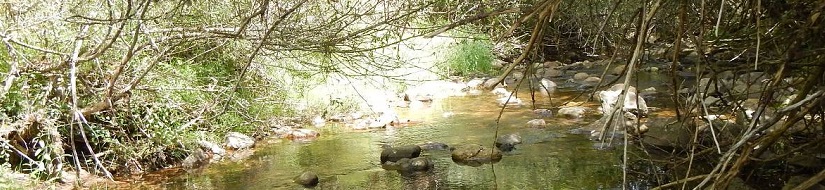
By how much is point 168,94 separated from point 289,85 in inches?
68.9

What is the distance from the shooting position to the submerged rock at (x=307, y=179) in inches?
216

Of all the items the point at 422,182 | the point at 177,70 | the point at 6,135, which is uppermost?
the point at 177,70

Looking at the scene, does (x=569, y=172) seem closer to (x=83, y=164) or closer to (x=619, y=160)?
(x=619, y=160)

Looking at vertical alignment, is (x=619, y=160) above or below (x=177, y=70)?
below

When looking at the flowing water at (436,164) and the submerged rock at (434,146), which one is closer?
the flowing water at (436,164)

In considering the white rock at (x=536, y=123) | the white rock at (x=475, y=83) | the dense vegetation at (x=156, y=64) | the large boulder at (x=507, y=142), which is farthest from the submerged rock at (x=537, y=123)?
the white rock at (x=475, y=83)

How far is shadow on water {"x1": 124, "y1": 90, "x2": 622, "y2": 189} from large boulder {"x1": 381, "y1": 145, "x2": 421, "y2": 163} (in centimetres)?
11

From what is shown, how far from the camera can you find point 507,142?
6594 mm

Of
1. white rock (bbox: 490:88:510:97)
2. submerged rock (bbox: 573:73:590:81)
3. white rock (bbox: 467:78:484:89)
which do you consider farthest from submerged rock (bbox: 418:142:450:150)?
submerged rock (bbox: 573:73:590:81)

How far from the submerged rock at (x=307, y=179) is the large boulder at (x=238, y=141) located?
150 centimetres

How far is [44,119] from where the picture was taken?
16.8ft

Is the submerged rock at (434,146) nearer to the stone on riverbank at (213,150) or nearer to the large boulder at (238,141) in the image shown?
the large boulder at (238,141)

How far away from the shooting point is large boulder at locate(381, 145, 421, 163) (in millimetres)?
6203

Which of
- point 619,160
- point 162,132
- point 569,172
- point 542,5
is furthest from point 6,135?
point 542,5
